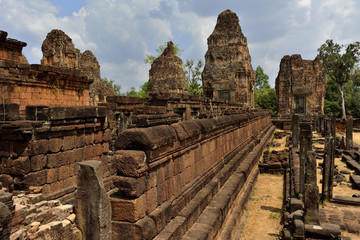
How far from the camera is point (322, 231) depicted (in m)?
4.04

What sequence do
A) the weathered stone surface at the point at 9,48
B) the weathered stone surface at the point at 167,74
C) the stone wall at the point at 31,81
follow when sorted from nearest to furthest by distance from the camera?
the stone wall at the point at 31,81
the weathered stone surface at the point at 9,48
the weathered stone surface at the point at 167,74

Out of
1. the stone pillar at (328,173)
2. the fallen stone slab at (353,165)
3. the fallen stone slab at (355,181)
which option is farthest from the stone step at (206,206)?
the fallen stone slab at (353,165)

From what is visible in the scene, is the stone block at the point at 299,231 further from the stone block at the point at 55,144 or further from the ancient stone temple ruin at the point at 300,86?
the ancient stone temple ruin at the point at 300,86

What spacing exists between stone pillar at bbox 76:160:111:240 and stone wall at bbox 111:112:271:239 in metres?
0.28

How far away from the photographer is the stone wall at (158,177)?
104 inches

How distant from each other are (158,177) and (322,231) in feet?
9.70

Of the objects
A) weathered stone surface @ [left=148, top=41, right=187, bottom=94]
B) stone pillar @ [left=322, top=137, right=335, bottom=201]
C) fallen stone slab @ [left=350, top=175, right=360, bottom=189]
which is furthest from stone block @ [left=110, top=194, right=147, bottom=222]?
weathered stone surface @ [left=148, top=41, right=187, bottom=94]

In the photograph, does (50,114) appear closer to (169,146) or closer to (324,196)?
(169,146)

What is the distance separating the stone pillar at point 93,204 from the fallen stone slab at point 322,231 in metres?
3.35

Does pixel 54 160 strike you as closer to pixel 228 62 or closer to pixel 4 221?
pixel 4 221

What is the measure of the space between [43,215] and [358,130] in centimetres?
2769

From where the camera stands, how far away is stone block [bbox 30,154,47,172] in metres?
4.16

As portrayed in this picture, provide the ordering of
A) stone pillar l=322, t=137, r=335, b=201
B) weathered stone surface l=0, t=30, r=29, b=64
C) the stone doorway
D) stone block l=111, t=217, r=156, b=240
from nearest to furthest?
stone block l=111, t=217, r=156, b=240, stone pillar l=322, t=137, r=335, b=201, weathered stone surface l=0, t=30, r=29, b=64, the stone doorway

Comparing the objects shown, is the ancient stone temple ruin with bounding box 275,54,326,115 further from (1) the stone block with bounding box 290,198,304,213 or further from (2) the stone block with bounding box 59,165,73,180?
(2) the stone block with bounding box 59,165,73,180
